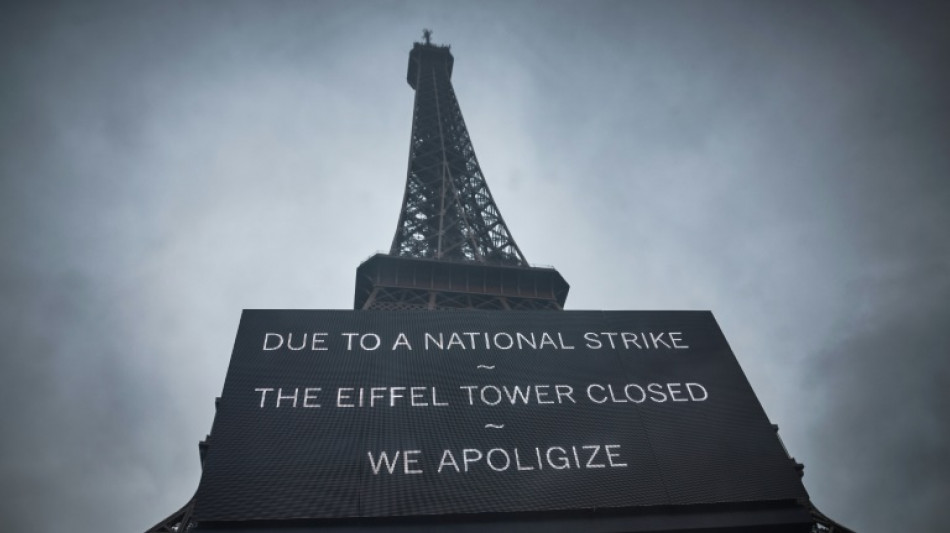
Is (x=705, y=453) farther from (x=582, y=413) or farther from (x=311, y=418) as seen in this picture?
(x=311, y=418)

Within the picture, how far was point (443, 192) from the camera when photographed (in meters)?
43.7

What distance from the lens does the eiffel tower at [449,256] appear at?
3103 cm

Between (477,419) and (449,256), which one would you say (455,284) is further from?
(477,419)

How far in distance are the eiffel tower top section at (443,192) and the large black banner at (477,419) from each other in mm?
13711

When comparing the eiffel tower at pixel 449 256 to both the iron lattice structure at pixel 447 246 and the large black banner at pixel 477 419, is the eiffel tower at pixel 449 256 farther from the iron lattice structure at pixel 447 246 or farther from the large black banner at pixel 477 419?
the large black banner at pixel 477 419

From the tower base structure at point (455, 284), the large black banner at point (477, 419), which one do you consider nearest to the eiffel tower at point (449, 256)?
the tower base structure at point (455, 284)

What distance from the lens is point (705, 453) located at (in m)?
17.4

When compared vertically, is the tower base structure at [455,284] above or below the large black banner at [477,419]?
above

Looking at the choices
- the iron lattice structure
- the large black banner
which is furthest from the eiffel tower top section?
the large black banner

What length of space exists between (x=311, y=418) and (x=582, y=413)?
24.5 feet

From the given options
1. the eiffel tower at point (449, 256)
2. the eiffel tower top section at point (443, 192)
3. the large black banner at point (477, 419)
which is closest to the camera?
the large black banner at point (477, 419)

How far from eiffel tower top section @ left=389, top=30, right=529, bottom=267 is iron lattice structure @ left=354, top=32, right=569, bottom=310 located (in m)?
0.07

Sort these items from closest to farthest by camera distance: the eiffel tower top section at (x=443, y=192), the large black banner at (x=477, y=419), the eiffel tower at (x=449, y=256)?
the large black banner at (x=477, y=419)
the eiffel tower at (x=449, y=256)
the eiffel tower top section at (x=443, y=192)

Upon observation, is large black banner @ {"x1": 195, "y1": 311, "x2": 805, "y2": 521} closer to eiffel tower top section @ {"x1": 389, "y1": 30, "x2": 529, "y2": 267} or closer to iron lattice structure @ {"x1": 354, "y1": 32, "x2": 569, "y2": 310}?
iron lattice structure @ {"x1": 354, "y1": 32, "x2": 569, "y2": 310}
